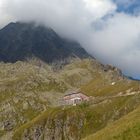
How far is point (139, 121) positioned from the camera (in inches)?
2655

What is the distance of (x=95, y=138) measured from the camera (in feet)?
247

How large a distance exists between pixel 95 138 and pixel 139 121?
37.5ft

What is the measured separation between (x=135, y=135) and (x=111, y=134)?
744 centimetres

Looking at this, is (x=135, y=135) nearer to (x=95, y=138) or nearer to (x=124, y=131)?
(x=124, y=131)

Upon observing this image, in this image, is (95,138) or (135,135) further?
(95,138)

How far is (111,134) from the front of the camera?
228 feet

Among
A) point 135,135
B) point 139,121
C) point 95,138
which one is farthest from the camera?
point 95,138

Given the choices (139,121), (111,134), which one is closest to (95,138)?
(111,134)

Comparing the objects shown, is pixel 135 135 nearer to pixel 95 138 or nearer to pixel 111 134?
pixel 111 134

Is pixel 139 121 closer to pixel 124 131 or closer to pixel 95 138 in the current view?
pixel 124 131

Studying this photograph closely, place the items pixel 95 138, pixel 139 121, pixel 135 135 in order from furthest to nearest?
pixel 95 138 → pixel 139 121 → pixel 135 135

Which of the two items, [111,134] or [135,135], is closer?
[135,135]

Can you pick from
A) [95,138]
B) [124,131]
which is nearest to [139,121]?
[124,131]

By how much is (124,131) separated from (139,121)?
3.32 m
